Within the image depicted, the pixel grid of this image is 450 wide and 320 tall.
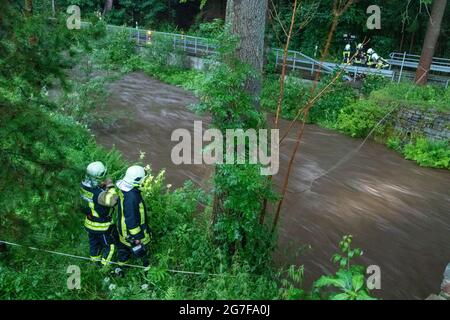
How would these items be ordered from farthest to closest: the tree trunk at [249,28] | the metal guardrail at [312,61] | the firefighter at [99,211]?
1. the metal guardrail at [312,61]
2. the firefighter at [99,211]
3. the tree trunk at [249,28]

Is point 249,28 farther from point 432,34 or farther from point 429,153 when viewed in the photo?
point 432,34

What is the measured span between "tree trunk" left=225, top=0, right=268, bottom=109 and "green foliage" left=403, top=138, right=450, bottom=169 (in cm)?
Result: 831

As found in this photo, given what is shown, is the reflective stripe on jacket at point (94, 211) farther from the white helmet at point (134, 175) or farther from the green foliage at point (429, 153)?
the green foliage at point (429, 153)

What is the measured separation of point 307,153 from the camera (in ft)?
40.3

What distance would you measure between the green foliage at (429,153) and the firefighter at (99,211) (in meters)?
9.43

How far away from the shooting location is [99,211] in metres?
→ 5.34

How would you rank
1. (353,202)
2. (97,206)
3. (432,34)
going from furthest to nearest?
(432,34) < (353,202) < (97,206)

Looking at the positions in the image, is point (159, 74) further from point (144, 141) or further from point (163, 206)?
point (163, 206)

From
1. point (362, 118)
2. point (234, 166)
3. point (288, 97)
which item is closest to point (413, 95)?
point (362, 118)

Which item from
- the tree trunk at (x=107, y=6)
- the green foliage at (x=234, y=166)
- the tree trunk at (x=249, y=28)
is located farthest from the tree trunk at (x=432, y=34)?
the tree trunk at (x=107, y=6)

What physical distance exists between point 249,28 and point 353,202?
5.44 m

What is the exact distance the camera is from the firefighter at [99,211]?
5227mm

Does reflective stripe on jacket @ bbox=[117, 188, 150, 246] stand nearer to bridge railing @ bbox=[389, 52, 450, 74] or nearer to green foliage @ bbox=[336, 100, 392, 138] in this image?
green foliage @ bbox=[336, 100, 392, 138]

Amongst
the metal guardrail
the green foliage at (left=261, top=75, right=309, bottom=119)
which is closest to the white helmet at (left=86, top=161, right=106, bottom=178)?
the metal guardrail
